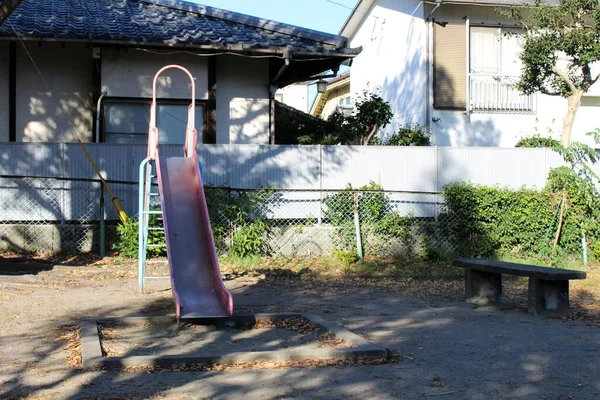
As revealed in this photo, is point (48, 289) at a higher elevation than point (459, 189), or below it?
below

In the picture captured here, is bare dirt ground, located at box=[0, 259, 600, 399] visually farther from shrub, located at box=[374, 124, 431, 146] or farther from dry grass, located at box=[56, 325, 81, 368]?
shrub, located at box=[374, 124, 431, 146]

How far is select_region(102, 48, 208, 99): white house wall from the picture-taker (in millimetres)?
14359

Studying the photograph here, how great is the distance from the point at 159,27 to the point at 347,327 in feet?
30.4

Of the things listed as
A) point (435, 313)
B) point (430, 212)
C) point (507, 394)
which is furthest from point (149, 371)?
point (430, 212)

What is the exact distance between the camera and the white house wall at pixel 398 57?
19.2 metres

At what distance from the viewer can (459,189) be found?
13617mm

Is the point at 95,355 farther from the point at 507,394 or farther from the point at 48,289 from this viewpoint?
the point at 48,289

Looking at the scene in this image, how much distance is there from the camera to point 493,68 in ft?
62.6

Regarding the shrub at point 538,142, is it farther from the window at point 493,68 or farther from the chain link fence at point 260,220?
the chain link fence at point 260,220

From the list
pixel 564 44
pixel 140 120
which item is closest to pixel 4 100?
pixel 140 120

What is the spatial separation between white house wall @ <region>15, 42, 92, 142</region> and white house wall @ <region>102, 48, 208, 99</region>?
724mm

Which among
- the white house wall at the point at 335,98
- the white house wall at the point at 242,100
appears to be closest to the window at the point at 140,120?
the white house wall at the point at 242,100

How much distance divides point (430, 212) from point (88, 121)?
7313 mm

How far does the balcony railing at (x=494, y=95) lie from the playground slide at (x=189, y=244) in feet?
36.6
